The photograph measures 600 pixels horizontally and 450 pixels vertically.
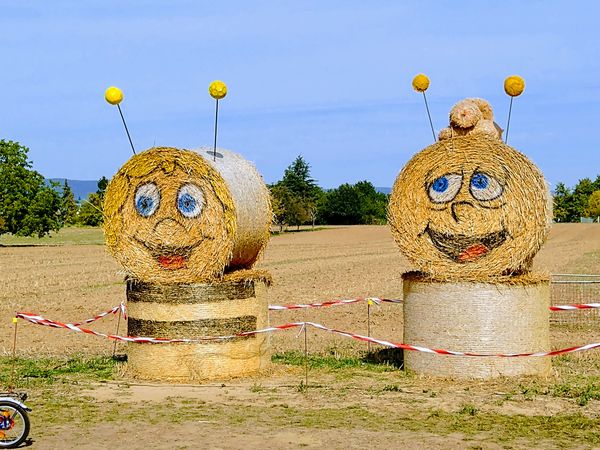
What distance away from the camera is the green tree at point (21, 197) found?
4909 cm

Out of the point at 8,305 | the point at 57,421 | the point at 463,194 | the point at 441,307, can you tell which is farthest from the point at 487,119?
the point at 8,305

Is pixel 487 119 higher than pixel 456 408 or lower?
higher

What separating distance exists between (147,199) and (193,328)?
1757 millimetres

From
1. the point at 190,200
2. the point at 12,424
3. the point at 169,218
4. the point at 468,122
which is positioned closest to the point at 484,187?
the point at 468,122

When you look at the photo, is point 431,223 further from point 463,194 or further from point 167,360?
point 167,360

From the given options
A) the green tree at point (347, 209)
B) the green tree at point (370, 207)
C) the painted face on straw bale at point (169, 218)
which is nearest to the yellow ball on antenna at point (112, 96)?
the painted face on straw bale at point (169, 218)

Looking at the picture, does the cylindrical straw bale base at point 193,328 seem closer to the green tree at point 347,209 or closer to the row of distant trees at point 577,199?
the green tree at point 347,209

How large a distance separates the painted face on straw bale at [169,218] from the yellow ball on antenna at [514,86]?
3684 millimetres

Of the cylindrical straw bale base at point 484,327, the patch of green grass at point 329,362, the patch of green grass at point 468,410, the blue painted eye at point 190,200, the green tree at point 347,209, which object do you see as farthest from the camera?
the green tree at point 347,209

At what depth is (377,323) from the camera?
55.9 feet

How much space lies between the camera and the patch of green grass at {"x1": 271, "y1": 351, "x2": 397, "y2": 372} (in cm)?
1240

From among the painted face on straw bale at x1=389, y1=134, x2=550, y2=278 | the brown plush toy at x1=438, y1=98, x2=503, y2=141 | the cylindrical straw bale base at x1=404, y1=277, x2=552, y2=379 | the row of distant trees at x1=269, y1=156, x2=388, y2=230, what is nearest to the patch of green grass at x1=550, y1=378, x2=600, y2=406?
the cylindrical straw bale base at x1=404, y1=277, x2=552, y2=379

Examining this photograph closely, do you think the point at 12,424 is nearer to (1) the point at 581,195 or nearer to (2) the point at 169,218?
(2) the point at 169,218

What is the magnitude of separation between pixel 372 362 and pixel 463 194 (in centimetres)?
272
